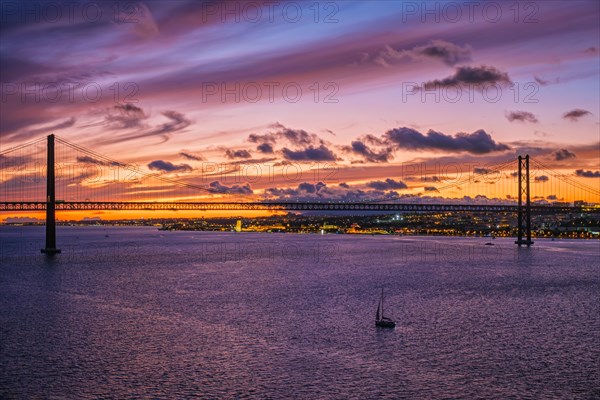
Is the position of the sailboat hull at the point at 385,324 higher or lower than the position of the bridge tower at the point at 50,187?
lower

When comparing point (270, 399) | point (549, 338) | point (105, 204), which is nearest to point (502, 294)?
point (549, 338)

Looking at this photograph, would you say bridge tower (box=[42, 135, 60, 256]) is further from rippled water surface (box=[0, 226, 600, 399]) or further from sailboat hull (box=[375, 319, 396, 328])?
sailboat hull (box=[375, 319, 396, 328])

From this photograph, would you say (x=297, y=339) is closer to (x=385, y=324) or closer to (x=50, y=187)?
(x=385, y=324)

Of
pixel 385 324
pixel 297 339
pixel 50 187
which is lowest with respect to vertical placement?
pixel 297 339

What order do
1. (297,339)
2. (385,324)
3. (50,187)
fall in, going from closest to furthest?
(297,339) → (385,324) → (50,187)

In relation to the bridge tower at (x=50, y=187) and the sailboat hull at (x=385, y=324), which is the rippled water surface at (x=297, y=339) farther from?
the bridge tower at (x=50, y=187)

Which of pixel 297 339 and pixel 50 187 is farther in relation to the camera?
pixel 50 187

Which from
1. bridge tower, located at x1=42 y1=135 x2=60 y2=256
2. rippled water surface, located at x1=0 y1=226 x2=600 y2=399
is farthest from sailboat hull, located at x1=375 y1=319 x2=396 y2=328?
bridge tower, located at x1=42 y1=135 x2=60 y2=256

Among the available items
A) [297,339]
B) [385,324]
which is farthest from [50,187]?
[385,324]

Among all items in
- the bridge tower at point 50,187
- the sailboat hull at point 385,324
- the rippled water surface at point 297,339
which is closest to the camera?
the rippled water surface at point 297,339

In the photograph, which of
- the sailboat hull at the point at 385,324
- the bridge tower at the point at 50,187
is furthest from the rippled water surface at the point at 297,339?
the bridge tower at the point at 50,187
